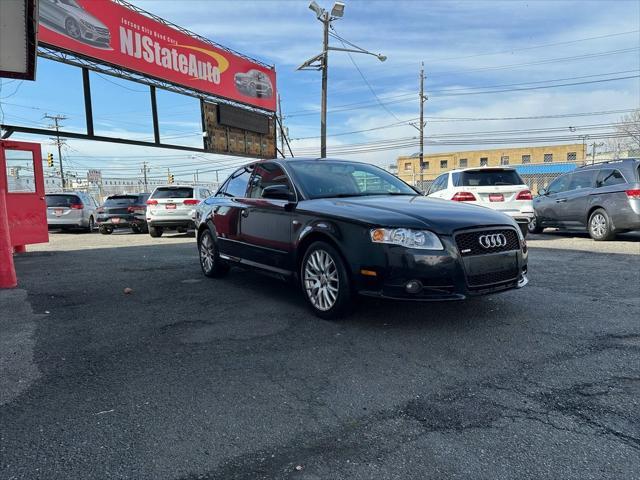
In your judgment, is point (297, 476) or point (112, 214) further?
point (112, 214)

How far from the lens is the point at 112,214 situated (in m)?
16.1

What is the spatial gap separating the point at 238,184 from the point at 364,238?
2.91 metres

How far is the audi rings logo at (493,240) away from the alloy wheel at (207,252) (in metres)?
3.98

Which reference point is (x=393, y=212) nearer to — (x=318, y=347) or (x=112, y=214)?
(x=318, y=347)

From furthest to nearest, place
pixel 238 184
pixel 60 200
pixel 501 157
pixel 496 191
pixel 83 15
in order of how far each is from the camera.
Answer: pixel 501 157 → pixel 60 200 → pixel 83 15 → pixel 496 191 → pixel 238 184

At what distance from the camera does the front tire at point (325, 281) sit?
159 inches

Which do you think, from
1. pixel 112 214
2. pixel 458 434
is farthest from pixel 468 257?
pixel 112 214

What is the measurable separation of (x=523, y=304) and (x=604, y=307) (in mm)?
765

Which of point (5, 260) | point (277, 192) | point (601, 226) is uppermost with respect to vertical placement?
point (277, 192)

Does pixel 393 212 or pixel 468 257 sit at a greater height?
pixel 393 212

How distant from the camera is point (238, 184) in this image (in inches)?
245

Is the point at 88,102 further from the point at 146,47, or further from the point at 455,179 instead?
the point at 455,179

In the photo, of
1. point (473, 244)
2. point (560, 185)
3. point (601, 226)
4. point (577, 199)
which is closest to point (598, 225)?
point (601, 226)

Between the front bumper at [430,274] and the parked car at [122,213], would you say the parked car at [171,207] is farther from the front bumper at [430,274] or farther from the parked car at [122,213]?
the front bumper at [430,274]
